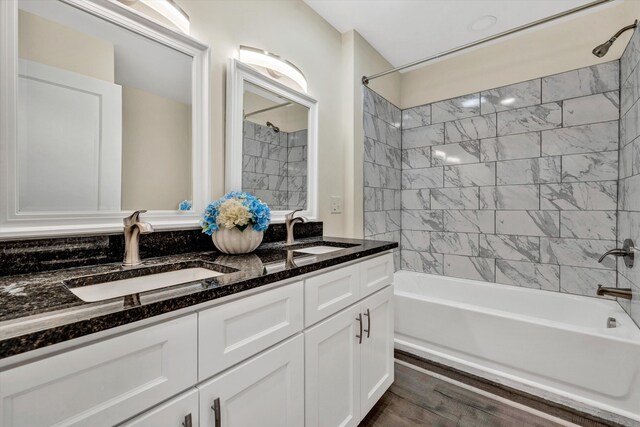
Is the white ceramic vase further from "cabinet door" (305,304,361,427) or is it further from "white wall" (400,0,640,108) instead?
"white wall" (400,0,640,108)

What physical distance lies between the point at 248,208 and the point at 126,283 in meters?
0.53

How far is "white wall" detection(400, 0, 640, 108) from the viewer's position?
206 centimetres

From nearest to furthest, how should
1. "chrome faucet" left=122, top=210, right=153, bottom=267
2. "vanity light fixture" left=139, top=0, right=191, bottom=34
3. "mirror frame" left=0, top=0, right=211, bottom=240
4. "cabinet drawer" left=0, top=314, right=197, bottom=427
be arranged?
"cabinet drawer" left=0, top=314, right=197, bottom=427
"mirror frame" left=0, top=0, right=211, bottom=240
"chrome faucet" left=122, top=210, right=153, bottom=267
"vanity light fixture" left=139, top=0, right=191, bottom=34

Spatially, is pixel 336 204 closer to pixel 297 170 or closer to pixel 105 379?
pixel 297 170

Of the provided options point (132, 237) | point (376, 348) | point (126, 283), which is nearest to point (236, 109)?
point (132, 237)

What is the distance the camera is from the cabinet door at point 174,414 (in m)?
0.63

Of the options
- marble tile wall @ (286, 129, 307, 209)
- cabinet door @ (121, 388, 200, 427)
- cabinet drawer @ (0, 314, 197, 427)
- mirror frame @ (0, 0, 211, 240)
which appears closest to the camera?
cabinet drawer @ (0, 314, 197, 427)

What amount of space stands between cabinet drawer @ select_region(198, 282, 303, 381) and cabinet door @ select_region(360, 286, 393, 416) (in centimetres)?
51

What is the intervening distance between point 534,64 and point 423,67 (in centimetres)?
92

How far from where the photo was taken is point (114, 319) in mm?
571

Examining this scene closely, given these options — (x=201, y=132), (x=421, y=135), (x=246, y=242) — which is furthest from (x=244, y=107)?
(x=421, y=135)

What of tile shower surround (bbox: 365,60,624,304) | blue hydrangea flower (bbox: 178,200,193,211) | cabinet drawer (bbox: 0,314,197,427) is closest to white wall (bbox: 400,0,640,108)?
tile shower surround (bbox: 365,60,624,304)

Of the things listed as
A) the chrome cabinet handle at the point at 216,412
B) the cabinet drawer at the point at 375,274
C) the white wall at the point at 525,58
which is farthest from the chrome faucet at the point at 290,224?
the white wall at the point at 525,58

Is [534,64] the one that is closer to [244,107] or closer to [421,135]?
[421,135]
